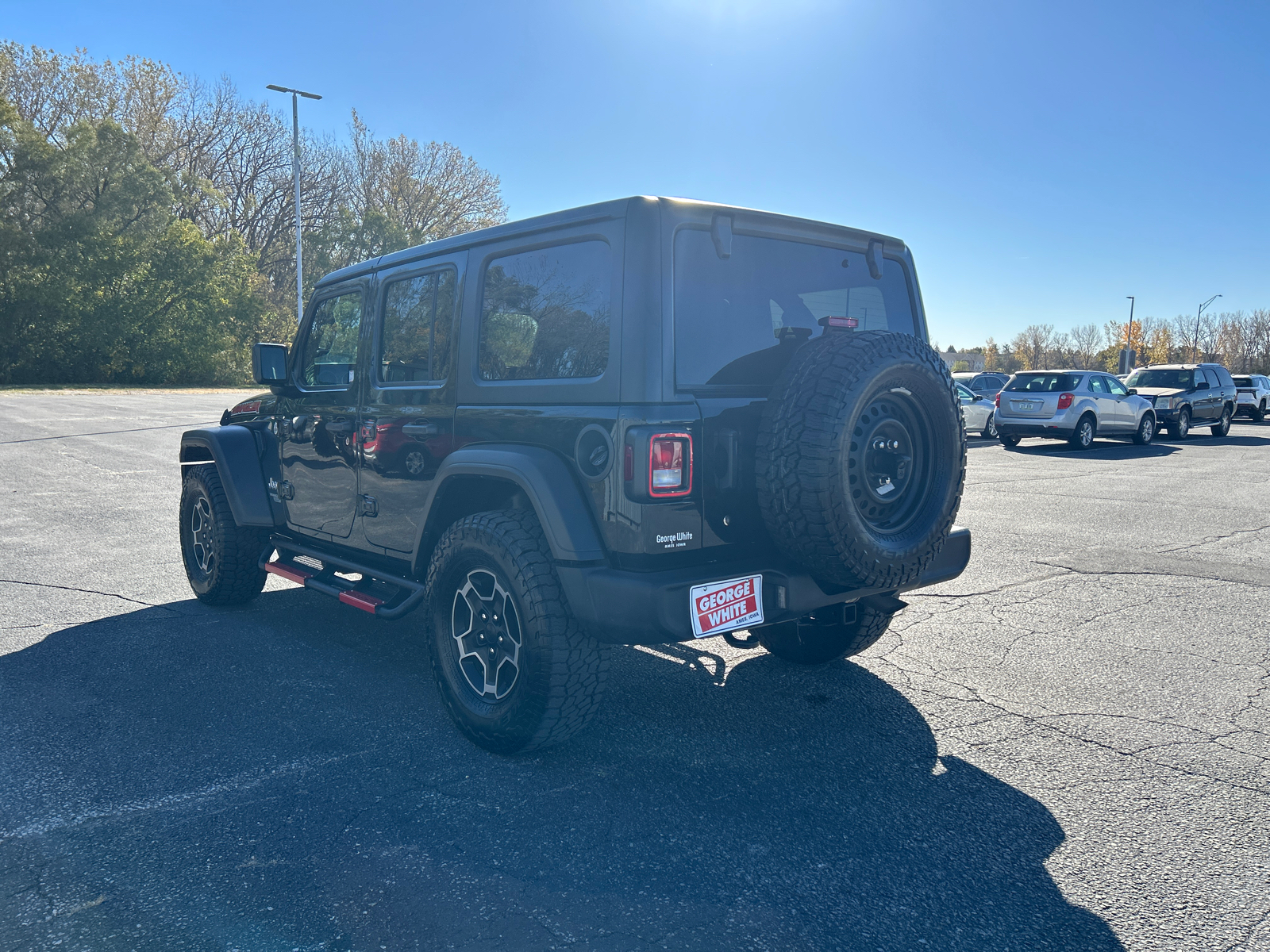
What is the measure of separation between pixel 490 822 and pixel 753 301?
7.02ft

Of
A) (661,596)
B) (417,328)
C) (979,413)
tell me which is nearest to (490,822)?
(661,596)

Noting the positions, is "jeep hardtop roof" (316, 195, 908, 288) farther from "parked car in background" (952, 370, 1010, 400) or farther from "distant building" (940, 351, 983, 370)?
"distant building" (940, 351, 983, 370)

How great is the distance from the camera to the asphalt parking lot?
2467mm

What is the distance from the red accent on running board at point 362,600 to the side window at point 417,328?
41.6 inches

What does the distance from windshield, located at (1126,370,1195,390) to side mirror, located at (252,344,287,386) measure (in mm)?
23734

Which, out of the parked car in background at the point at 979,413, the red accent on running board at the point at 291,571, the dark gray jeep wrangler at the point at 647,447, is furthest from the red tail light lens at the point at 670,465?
the parked car in background at the point at 979,413

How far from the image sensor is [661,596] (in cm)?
301

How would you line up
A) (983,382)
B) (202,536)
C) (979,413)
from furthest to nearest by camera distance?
(983,382) → (979,413) → (202,536)

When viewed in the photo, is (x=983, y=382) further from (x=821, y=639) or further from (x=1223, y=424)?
(x=821, y=639)

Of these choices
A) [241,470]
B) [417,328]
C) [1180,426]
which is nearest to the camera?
[417,328]

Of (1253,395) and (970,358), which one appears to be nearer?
(1253,395)

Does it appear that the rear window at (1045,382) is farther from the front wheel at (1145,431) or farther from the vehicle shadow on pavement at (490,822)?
the vehicle shadow on pavement at (490,822)

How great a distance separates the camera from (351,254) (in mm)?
46625

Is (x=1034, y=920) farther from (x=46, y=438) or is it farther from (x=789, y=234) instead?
(x=46, y=438)
